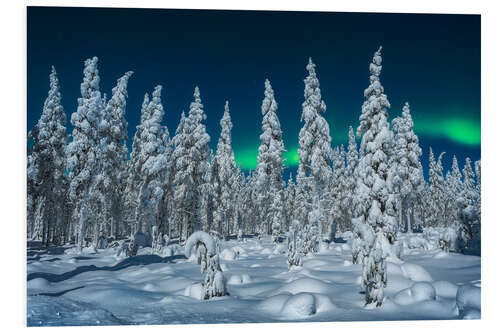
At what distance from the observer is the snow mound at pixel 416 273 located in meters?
10.8

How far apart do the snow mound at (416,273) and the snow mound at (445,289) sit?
1.23m

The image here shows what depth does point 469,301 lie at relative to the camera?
9414 millimetres

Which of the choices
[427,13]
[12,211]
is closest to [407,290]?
[427,13]

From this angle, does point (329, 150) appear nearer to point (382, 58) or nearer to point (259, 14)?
point (382, 58)

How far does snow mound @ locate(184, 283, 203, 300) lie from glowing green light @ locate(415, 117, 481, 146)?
9.37 m

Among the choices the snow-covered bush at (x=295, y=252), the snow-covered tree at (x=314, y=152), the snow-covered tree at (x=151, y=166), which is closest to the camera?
the snow-covered bush at (x=295, y=252)

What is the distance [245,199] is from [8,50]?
4845cm

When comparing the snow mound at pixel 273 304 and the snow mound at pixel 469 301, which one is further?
the snow mound at pixel 469 301

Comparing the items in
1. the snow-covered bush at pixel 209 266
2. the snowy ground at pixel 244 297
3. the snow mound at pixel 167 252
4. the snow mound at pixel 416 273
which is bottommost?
the snow mound at pixel 167 252

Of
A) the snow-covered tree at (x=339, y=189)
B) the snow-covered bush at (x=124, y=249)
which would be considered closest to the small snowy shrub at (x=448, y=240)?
the snow-covered bush at (x=124, y=249)

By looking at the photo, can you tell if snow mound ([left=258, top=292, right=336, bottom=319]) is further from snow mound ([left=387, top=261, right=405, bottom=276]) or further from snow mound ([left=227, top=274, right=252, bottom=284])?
snow mound ([left=387, top=261, right=405, bottom=276])

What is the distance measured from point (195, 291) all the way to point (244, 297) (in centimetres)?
131

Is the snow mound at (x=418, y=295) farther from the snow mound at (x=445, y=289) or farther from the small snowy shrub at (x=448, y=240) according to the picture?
the small snowy shrub at (x=448, y=240)

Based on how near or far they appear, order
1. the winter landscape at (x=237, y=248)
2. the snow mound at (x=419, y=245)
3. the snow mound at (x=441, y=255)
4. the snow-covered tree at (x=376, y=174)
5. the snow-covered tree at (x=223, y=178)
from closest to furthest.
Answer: the winter landscape at (x=237, y=248) → the snow mound at (x=441, y=255) → the snow-covered tree at (x=376, y=174) → the snow mound at (x=419, y=245) → the snow-covered tree at (x=223, y=178)
